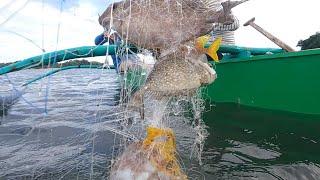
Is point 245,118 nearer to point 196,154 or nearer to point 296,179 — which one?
point 196,154

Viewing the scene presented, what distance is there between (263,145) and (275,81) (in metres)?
2.76

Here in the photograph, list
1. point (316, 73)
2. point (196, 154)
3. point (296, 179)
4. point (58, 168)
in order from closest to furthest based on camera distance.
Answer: point (296, 179)
point (58, 168)
point (196, 154)
point (316, 73)

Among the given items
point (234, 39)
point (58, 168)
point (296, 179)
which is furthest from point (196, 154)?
point (234, 39)

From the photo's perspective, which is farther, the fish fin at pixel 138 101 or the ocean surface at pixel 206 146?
the ocean surface at pixel 206 146

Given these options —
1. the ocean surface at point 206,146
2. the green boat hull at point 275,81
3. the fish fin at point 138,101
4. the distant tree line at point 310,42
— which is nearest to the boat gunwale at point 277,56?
the green boat hull at point 275,81

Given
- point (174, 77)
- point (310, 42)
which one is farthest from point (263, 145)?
point (310, 42)

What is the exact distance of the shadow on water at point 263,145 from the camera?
4750 mm

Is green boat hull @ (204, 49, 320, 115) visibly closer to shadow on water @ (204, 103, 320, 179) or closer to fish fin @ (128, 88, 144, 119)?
shadow on water @ (204, 103, 320, 179)

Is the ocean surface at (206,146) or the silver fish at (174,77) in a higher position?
the silver fish at (174,77)

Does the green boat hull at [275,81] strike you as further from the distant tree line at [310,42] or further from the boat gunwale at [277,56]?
the distant tree line at [310,42]

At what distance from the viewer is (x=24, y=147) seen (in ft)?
19.8

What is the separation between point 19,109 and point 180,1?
8.35 metres

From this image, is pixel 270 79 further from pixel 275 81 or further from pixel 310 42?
pixel 310 42

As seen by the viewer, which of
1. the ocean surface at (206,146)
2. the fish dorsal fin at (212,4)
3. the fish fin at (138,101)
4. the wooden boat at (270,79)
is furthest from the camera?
the wooden boat at (270,79)
